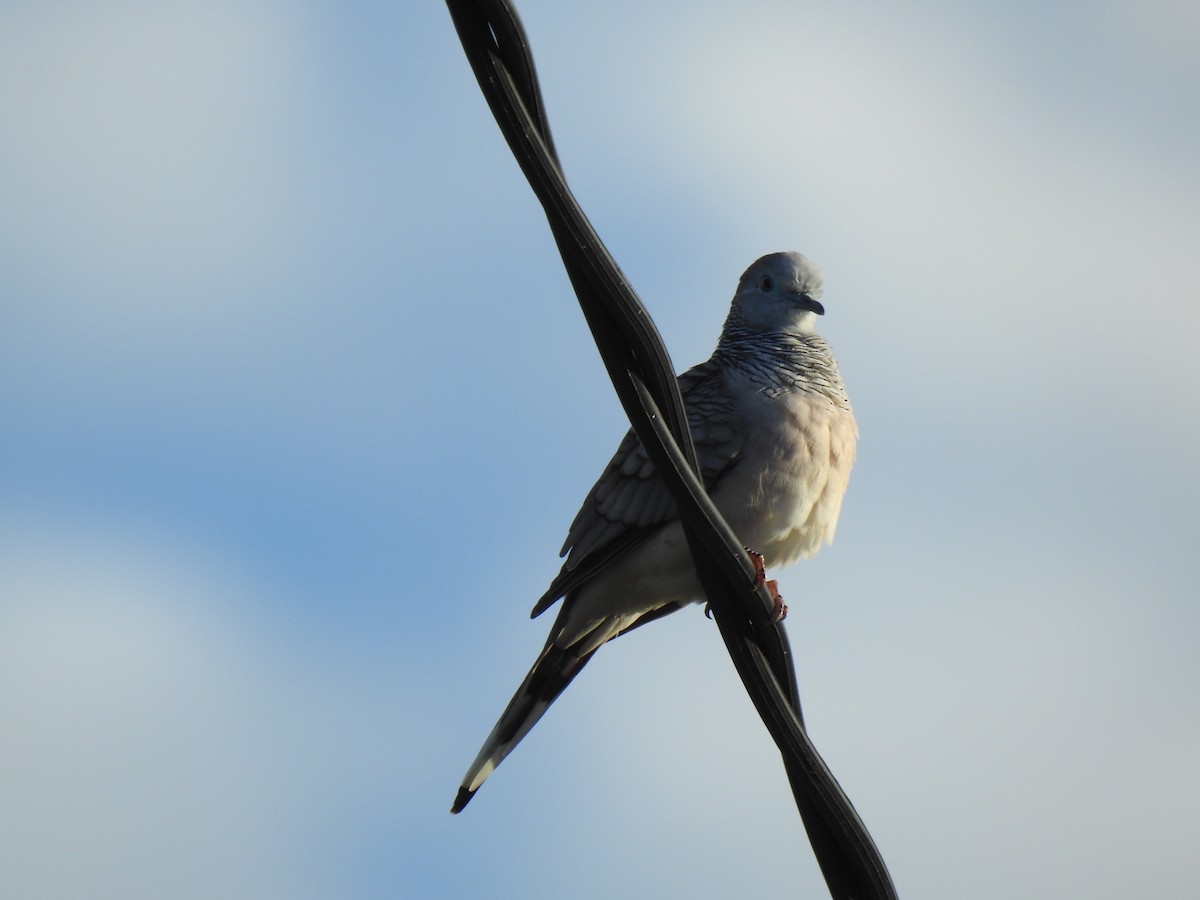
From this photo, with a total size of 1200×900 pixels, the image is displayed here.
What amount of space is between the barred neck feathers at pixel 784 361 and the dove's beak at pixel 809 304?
0.09 meters

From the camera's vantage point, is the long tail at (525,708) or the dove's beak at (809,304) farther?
the dove's beak at (809,304)

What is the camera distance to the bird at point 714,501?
15.4ft

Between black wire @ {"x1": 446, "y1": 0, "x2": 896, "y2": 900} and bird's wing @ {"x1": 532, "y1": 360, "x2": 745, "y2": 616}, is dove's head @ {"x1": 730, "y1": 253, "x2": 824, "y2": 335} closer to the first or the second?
bird's wing @ {"x1": 532, "y1": 360, "x2": 745, "y2": 616}

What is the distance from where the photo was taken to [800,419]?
15.6 ft

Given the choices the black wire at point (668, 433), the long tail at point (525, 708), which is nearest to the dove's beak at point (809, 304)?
the long tail at point (525, 708)

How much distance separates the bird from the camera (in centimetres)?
469

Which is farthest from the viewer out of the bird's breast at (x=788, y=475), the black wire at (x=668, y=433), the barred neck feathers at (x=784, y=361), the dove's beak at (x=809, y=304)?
the dove's beak at (x=809, y=304)

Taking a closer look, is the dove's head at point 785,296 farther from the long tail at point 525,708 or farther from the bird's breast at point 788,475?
the long tail at point 525,708

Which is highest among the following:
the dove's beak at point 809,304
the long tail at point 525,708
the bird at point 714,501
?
the dove's beak at point 809,304

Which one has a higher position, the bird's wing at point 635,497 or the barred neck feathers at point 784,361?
the barred neck feathers at point 784,361

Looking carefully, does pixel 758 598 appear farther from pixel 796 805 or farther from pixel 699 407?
pixel 699 407

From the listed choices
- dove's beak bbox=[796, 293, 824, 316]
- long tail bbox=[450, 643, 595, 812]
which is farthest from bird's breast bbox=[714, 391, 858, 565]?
long tail bbox=[450, 643, 595, 812]

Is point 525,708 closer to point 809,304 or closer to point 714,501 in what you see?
point 714,501

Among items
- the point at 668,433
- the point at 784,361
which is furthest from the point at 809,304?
the point at 668,433
